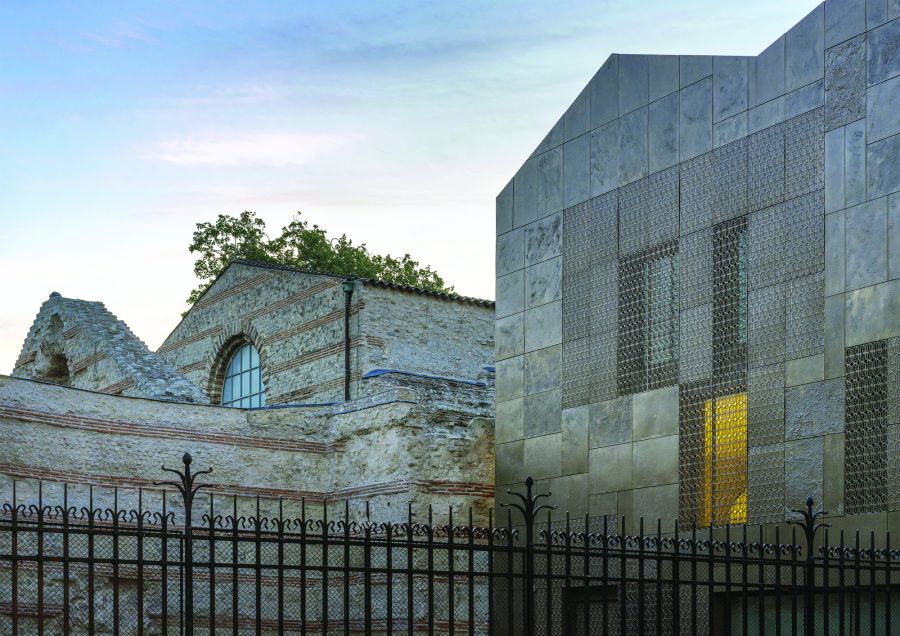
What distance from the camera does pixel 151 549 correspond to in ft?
63.0

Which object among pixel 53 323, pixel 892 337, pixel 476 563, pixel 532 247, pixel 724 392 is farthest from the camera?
pixel 53 323

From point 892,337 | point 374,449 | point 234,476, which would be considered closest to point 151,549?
point 234,476

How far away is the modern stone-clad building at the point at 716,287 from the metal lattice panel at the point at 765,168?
34mm

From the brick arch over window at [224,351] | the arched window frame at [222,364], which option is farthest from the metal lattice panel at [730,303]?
the arched window frame at [222,364]

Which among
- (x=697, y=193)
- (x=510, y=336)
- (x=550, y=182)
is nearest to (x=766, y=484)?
(x=697, y=193)

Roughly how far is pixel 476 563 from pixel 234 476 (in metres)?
4.21

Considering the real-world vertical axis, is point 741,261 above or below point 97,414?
above

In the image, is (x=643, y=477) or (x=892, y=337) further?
(x=643, y=477)

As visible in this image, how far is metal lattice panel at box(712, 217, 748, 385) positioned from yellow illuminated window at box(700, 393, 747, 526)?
1.11 feet

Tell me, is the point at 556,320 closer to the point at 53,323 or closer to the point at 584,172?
the point at 584,172

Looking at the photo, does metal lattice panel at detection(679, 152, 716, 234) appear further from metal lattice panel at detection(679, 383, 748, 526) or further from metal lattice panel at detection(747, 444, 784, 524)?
metal lattice panel at detection(747, 444, 784, 524)

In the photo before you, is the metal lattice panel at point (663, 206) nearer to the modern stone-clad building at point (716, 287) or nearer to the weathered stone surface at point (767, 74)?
the modern stone-clad building at point (716, 287)

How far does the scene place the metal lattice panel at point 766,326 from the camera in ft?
52.2

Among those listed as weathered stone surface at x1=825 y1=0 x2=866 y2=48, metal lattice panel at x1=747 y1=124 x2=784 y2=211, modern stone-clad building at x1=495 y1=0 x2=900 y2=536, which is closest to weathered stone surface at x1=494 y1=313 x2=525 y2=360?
modern stone-clad building at x1=495 y1=0 x2=900 y2=536
